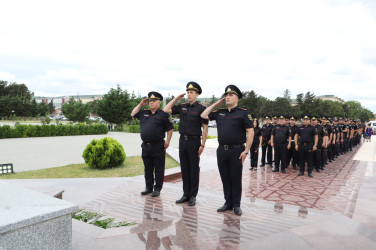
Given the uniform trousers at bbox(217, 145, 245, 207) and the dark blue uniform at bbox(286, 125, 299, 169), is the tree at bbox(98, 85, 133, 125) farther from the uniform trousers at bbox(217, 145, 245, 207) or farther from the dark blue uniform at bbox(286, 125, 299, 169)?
the uniform trousers at bbox(217, 145, 245, 207)

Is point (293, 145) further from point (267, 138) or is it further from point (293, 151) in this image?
point (267, 138)

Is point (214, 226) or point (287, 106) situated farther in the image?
point (287, 106)

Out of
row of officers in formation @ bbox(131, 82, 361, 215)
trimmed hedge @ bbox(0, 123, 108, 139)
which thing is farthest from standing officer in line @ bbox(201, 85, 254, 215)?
trimmed hedge @ bbox(0, 123, 108, 139)

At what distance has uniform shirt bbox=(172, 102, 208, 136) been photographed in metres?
4.23

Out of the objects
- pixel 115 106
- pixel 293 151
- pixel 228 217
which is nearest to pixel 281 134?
pixel 293 151

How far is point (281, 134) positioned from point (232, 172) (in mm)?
4497

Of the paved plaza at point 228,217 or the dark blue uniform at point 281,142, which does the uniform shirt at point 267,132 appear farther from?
the paved plaza at point 228,217

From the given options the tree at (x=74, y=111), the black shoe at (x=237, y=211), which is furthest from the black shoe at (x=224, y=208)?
the tree at (x=74, y=111)

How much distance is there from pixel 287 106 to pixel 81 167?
46.1 m

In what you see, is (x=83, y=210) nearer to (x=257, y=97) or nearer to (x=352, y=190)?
(x=352, y=190)

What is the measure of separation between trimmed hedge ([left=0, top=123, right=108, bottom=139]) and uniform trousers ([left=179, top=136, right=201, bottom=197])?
19.0 metres

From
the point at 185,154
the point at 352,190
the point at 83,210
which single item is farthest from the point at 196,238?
the point at 352,190

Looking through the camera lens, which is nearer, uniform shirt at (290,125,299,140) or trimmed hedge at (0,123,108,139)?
uniform shirt at (290,125,299,140)

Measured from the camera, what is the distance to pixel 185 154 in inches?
171
